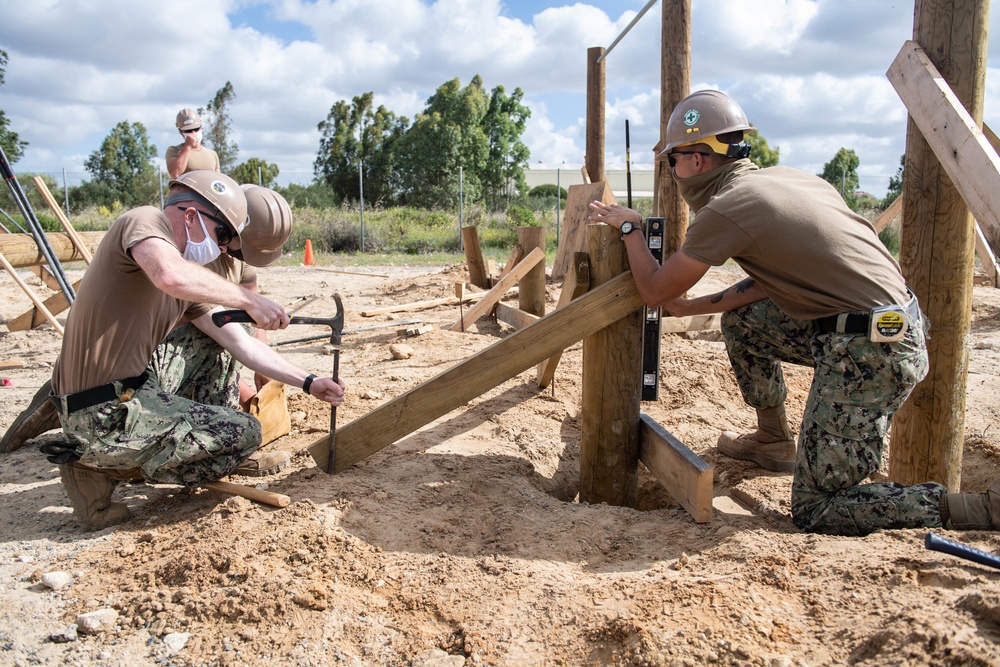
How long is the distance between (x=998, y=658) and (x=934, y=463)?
5.98ft

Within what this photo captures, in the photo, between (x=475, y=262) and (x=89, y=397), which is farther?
(x=475, y=262)

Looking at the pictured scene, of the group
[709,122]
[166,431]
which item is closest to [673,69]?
[709,122]

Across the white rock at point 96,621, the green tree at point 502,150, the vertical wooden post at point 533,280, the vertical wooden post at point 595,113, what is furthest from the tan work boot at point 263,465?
the green tree at point 502,150

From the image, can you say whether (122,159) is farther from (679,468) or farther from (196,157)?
(679,468)

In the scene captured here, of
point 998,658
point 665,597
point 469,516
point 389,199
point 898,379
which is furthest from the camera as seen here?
point 389,199

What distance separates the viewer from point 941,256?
3.29 meters

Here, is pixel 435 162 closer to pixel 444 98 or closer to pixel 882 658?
pixel 444 98

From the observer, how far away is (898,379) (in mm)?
2994

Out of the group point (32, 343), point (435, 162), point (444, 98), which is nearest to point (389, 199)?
point (435, 162)

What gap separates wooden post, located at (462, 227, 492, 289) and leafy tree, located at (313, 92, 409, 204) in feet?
67.7

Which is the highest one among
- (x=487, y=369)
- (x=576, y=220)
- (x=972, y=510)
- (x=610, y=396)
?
(x=576, y=220)

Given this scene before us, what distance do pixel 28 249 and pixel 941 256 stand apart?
27.3 feet

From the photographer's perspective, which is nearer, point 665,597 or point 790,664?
point 790,664

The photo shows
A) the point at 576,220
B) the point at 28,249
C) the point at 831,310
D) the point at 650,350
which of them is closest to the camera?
the point at 831,310
